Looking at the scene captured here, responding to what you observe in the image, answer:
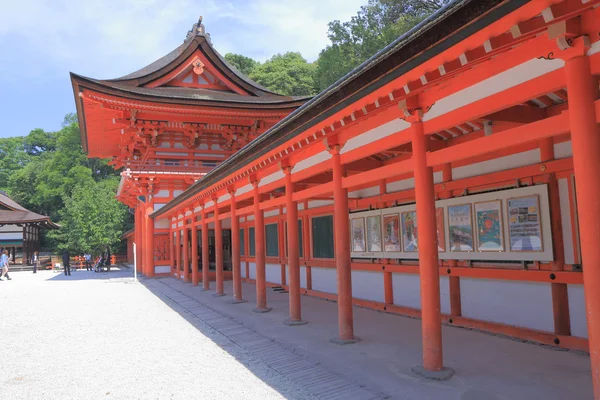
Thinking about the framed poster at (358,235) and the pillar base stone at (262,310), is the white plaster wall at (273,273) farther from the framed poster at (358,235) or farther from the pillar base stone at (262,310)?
the framed poster at (358,235)

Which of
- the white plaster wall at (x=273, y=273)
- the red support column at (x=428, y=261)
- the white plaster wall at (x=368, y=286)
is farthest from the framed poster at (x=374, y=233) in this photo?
the white plaster wall at (x=273, y=273)

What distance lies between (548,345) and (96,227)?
101ft

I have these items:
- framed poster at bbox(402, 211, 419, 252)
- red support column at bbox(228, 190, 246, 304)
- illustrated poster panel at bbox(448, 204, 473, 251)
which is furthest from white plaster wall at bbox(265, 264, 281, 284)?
illustrated poster panel at bbox(448, 204, 473, 251)

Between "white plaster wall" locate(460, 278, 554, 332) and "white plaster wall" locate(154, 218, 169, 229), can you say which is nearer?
"white plaster wall" locate(460, 278, 554, 332)

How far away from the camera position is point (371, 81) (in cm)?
450

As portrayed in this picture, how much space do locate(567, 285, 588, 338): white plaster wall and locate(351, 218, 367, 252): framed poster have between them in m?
4.18

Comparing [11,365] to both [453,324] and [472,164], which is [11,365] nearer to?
Result: [453,324]

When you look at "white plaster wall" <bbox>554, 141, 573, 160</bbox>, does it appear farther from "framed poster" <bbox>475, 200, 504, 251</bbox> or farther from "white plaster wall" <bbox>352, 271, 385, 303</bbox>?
"white plaster wall" <bbox>352, 271, 385, 303</bbox>

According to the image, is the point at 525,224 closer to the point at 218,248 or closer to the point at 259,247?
the point at 259,247

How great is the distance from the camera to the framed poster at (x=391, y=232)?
8.09m

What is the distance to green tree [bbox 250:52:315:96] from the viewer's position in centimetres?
3872

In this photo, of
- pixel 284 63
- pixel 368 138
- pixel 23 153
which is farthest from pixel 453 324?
pixel 23 153

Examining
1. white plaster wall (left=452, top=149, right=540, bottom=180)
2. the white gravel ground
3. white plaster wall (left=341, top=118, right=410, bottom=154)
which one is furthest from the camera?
white plaster wall (left=341, top=118, right=410, bottom=154)

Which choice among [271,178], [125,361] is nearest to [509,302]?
[271,178]
